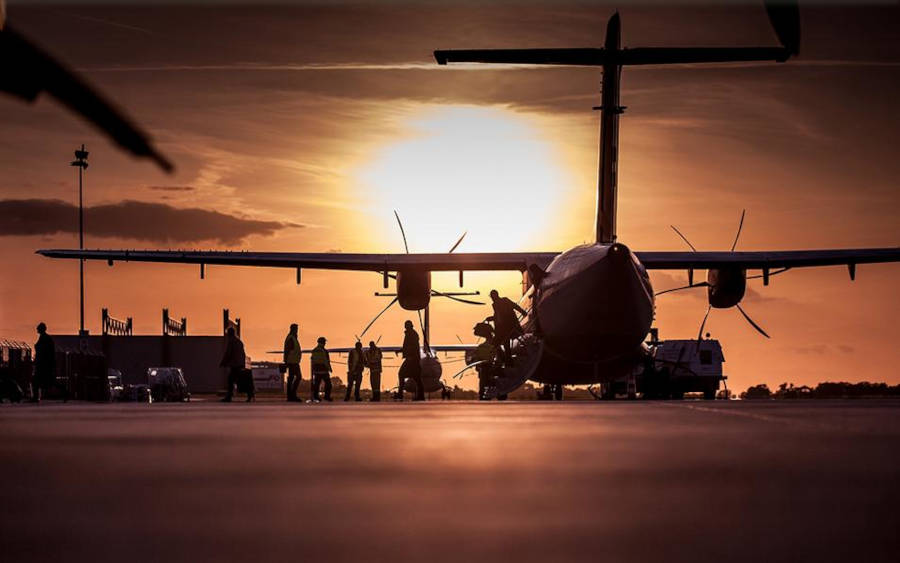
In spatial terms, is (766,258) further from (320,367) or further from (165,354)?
(165,354)

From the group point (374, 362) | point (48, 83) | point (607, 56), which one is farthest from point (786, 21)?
Result: point (374, 362)

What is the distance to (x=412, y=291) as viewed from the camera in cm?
3806

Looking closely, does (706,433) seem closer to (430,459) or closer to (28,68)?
(430,459)

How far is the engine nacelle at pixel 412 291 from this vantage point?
38.1m

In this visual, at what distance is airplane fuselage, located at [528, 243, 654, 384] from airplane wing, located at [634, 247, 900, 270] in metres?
6.79

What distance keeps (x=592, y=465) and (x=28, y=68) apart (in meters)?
6.17

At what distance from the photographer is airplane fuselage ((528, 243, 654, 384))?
28578 millimetres

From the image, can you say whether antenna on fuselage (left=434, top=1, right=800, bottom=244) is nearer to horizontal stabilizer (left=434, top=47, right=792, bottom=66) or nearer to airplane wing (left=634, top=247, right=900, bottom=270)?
horizontal stabilizer (left=434, top=47, right=792, bottom=66)

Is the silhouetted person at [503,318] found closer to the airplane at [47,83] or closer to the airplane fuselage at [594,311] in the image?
the airplane fuselage at [594,311]

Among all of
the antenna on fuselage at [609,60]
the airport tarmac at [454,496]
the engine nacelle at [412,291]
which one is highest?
the antenna on fuselage at [609,60]

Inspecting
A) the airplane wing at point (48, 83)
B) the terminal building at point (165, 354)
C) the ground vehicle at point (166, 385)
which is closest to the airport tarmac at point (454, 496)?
the airplane wing at point (48, 83)

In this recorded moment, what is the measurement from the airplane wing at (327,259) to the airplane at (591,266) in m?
0.03

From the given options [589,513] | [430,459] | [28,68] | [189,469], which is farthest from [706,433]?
[28,68]

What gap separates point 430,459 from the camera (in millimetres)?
9227
